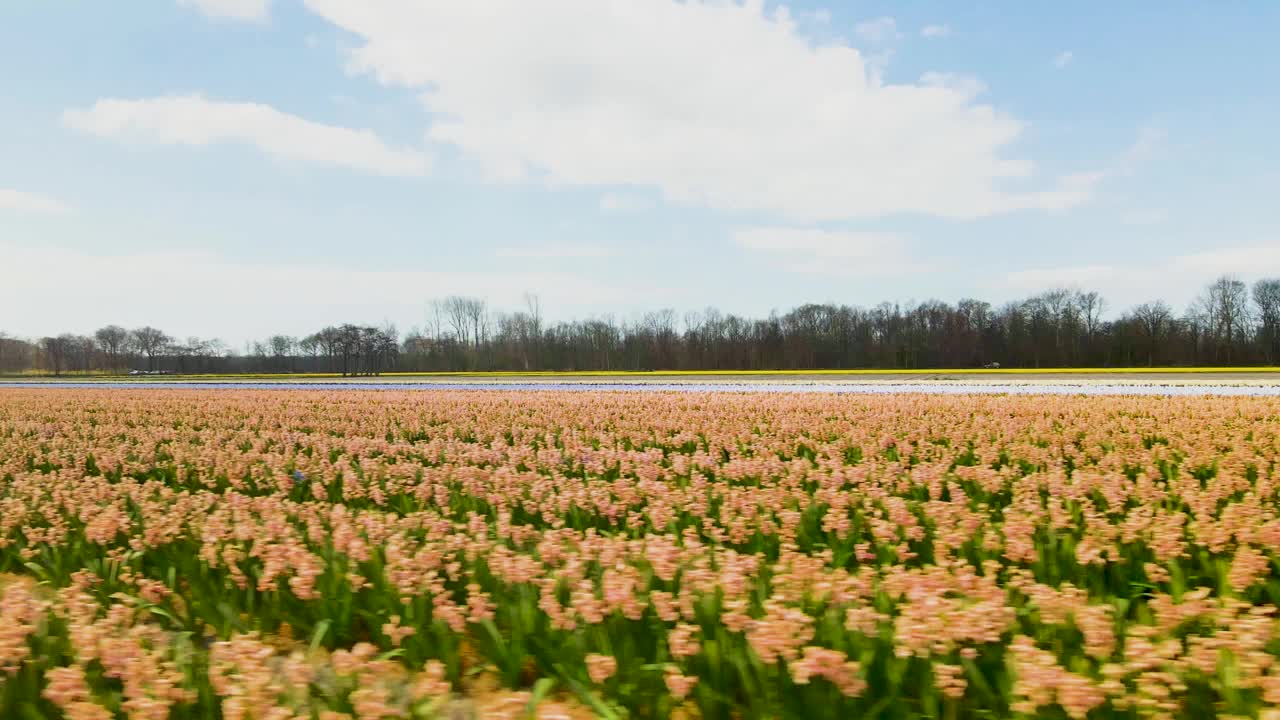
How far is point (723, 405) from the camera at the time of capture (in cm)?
1717

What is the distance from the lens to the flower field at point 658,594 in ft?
8.67

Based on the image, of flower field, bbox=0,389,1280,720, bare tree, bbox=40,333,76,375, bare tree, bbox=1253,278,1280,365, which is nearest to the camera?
flower field, bbox=0,389,1280,720

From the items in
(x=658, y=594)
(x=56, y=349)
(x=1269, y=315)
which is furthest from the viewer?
(x=56, y=349)

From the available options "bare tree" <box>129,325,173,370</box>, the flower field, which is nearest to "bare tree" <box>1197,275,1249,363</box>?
the flower field

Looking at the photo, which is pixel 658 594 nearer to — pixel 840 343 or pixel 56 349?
pixel 840 343

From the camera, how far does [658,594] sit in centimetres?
337

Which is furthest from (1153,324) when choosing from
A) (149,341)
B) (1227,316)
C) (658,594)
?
(149,341)

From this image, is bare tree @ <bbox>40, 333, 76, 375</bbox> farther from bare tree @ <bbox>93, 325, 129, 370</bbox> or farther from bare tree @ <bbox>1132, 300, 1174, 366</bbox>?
bare tree @ <bbox>1132, 300, 1174, 366</bbox>

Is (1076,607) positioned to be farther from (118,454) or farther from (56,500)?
(118,454)

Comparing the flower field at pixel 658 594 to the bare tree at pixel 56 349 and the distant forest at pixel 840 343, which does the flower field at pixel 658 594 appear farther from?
the bare tree at pixel 56 349

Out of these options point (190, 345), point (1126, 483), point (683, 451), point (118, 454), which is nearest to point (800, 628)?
point (1126, 483)

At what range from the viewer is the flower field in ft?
8.67

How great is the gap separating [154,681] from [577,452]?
6905 mm

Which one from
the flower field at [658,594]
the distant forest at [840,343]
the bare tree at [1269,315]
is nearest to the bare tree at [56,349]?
the distant forest at [840,343]
